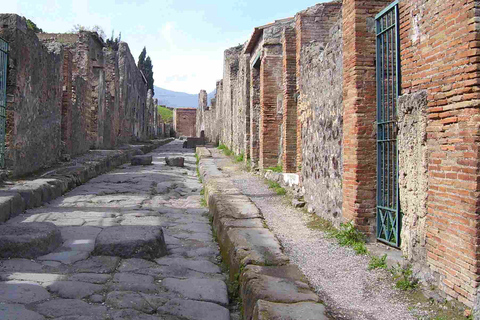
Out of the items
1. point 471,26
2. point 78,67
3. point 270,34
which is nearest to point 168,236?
point 471,26

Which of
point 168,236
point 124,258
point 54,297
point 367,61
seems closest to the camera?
point 54,297

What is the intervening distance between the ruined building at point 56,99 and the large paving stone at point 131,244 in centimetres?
403

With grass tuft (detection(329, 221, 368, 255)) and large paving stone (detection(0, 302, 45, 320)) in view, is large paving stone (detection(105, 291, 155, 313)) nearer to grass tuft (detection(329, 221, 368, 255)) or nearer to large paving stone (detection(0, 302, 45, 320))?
large paving stone (detection(0, 302, 45, 320))

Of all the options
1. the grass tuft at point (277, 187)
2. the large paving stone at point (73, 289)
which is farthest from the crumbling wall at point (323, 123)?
the large paving stone at point (73, 289)

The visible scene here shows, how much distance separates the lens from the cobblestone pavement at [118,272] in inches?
113

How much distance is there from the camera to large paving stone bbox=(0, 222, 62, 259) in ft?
12.4

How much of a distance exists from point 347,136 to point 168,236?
2.01m

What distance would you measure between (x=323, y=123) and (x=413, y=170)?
2.34 metres

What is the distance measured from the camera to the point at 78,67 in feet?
Result: 47.0

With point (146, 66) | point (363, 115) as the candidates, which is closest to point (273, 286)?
point (363, 115)

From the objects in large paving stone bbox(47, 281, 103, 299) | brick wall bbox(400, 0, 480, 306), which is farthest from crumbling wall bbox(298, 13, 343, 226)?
large paving stone bbox(47, 281, 103, 299)

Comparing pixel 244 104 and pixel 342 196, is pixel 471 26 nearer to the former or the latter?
pixel 342 196

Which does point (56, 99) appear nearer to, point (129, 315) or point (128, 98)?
point (129, 315)

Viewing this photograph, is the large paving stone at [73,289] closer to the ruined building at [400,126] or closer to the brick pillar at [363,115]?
the ruined building at [400,126]
